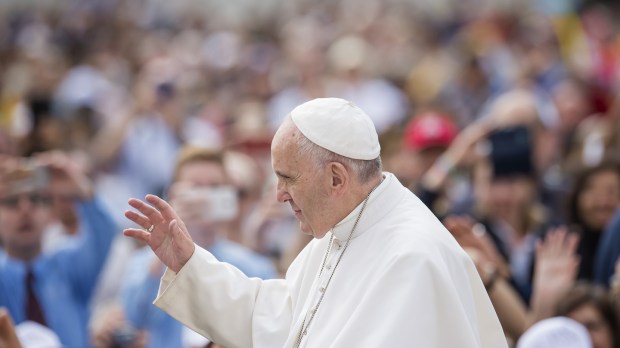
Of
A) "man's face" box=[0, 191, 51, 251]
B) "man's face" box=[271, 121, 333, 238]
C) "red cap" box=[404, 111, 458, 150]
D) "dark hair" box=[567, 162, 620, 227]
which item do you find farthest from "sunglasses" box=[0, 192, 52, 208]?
"dark hair" box=[567, 162, 620, 227]

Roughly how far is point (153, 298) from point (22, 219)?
0.76m

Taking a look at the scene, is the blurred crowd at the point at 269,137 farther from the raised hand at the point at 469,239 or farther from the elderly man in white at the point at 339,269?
the elderly man in white at the point at 339,269

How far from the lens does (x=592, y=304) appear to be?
5.34 metres

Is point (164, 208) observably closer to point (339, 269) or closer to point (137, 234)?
point (137, 234)

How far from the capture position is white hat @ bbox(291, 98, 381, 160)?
157 inches

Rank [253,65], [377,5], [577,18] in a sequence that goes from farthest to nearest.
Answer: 1. [377,5]
2. [577,18]
3. [253,65]

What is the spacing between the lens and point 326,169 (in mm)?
3990

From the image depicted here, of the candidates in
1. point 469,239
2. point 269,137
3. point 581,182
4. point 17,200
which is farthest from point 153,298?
point 269,137

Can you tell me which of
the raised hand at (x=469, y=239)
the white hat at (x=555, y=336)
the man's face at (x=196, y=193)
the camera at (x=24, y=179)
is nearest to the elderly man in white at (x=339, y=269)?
the white hat at (x=555, y=336)

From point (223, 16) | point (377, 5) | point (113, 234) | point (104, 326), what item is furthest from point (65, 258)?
point (223, 16)

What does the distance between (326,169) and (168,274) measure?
673mm

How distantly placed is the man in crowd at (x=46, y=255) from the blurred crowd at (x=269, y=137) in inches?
0.4

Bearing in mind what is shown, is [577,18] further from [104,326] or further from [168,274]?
[168,274]

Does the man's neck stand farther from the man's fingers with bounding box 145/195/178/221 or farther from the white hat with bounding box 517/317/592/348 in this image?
the white hat with bounding box 517/317/592/348
